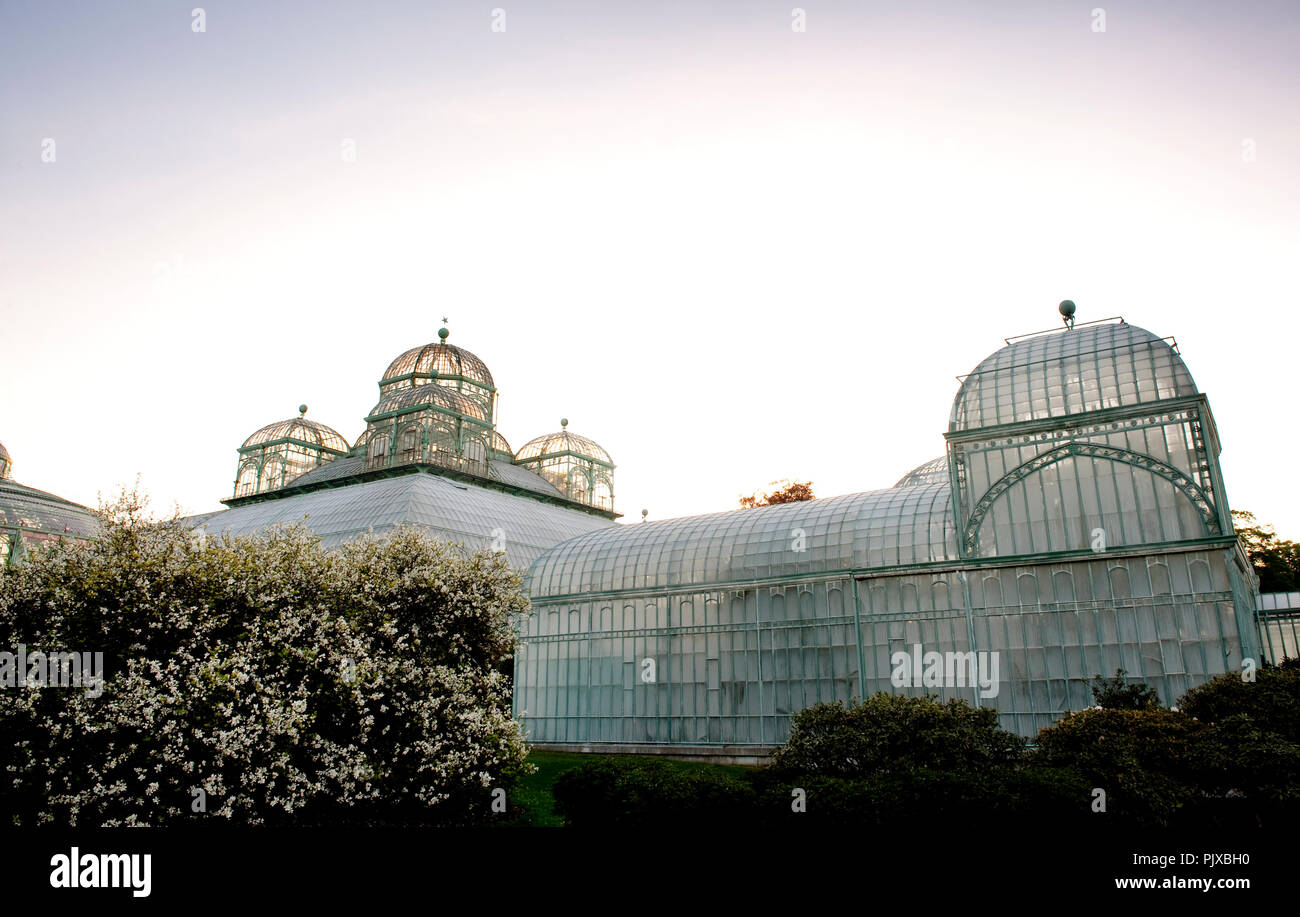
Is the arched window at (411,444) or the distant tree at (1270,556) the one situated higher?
the arched window at (411,444)

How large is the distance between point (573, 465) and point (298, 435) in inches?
827

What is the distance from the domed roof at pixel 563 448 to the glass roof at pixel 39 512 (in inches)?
1186

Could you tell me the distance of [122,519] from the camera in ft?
56.4

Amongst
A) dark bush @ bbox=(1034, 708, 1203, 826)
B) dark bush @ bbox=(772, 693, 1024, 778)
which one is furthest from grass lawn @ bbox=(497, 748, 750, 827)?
dark bush @ bbox=(1034, 708, 1203, 826)

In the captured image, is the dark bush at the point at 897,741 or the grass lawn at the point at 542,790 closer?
the dark bush at the point at 897,741

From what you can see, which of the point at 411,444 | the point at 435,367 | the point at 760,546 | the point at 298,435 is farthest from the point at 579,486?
the point at 760,546

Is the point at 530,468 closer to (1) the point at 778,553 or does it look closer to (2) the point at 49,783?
(1) the point at 778,553

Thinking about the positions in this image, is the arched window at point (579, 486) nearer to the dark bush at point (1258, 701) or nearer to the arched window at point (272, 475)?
the arched window at point (272, 475)

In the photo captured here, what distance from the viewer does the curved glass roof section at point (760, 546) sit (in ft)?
96.9

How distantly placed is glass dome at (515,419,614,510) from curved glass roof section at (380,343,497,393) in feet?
21.5

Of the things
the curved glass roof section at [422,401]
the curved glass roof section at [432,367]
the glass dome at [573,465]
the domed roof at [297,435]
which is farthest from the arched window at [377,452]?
the glass dome at [573,465]
